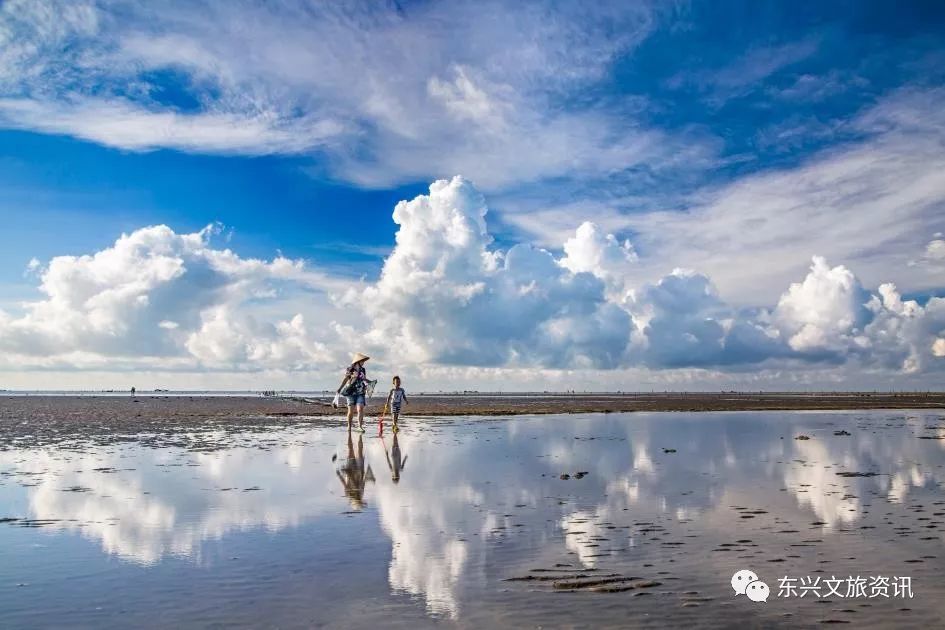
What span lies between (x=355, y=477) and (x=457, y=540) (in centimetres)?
872

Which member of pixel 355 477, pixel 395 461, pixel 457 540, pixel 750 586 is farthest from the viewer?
pixel 395 461

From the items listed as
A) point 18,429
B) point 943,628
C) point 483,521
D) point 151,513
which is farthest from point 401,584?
point 18,429

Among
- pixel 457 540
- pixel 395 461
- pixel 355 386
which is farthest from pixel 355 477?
pixel 355 386

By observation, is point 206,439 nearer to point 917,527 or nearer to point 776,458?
point 776,458

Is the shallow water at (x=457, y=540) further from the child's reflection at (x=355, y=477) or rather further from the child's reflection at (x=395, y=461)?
the child's reflection at (x=395, y=461)

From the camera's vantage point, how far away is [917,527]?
13016 millimetres

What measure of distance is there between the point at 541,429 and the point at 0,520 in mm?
32334

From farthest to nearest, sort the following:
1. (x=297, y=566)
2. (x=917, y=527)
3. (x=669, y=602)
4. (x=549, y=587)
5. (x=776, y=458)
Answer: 1. (x=776, y=458)
2. (x=917, y=527)
3. (x=297, y=566)
4. (x=549, y=587)
5. (x=669, y=602)

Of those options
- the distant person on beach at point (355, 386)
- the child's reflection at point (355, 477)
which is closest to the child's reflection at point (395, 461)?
the child's reflection at point (355, 477)

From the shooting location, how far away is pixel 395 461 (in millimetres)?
24125

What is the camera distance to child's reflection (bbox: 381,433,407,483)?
67.9 ft

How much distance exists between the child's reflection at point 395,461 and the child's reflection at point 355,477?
70 centimetres

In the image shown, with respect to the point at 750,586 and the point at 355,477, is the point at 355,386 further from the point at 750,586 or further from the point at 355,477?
the point at 750,586

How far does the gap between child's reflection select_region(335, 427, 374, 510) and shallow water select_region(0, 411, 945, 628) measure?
0.39ft
